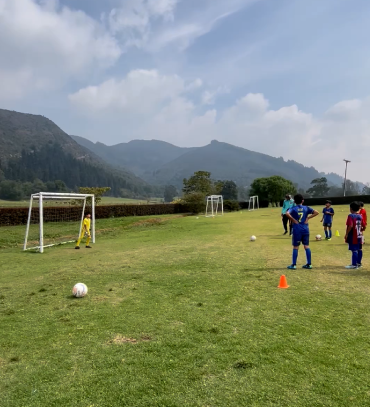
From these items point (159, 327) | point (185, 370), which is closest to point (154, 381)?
point (185, 370)

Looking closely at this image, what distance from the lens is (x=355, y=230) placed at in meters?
8.40

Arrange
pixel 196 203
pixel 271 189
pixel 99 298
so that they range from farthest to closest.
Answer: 1. pixel 271 189
2. pixel 196 203
3. pixel 99 298

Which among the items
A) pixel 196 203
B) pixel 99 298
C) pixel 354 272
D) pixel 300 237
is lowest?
pixel 99 298

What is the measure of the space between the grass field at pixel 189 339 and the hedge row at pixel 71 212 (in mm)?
21778

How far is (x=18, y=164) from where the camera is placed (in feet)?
527

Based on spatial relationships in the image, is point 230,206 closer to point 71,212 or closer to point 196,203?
point 196,203

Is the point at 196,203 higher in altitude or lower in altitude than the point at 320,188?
lower

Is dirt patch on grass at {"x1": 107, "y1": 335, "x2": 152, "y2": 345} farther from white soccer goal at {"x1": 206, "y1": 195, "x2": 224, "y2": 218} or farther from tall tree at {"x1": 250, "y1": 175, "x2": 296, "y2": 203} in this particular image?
tall tree at {"x1": 250, "y1": 175, "x2": 296, "y2": 203}

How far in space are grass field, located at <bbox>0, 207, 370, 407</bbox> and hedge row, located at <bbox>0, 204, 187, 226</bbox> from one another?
21.8 meters

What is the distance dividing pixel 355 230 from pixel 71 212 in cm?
2848

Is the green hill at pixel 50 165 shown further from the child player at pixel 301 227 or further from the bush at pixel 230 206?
the child player at pixel 301 227

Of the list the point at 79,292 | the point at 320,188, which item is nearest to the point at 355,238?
the point at 79,292

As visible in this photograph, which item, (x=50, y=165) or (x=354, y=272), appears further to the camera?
(x=50, y=165)

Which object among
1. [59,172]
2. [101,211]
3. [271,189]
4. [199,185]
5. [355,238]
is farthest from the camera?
[59,172]
